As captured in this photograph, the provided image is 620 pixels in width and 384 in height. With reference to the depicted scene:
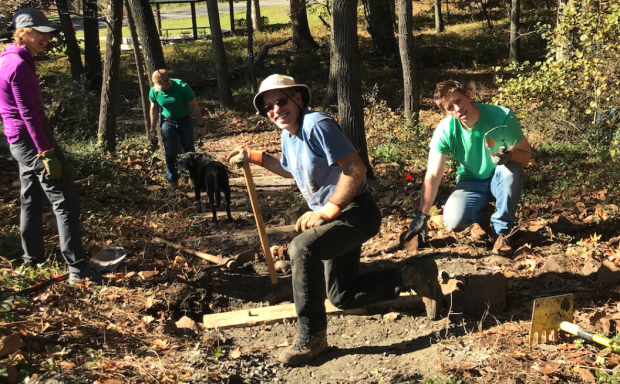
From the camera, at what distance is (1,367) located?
3.14m

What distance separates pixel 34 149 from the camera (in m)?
4.38

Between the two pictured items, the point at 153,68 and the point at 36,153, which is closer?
the point at 36,153

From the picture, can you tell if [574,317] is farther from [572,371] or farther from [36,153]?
[36,153]

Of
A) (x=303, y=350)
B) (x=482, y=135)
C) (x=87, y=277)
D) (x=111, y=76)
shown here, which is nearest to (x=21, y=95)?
(x=87, y=277)

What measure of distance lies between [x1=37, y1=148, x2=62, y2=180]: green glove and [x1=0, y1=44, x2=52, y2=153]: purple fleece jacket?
0.05 metres

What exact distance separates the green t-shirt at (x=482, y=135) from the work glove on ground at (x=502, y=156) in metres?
0.14

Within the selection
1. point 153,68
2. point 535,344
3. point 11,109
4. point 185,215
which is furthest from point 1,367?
point 153,68

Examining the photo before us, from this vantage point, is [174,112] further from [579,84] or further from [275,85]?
[579,84]

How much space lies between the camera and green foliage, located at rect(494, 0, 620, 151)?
26.2 ft

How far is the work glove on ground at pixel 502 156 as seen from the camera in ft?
15.0

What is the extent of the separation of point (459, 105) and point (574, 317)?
1.90 m

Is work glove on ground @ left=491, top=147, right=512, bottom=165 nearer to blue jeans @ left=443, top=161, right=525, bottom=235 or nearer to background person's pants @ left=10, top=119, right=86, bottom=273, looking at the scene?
blue jeans @ left=443, top=161, right=525, bottom=235

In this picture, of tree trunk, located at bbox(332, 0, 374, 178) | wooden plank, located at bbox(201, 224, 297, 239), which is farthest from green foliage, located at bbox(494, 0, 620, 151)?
wooden plank, located at bbox(201, 224, 297, 239)

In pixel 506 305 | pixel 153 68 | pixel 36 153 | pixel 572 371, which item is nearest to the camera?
pixel 572 371
